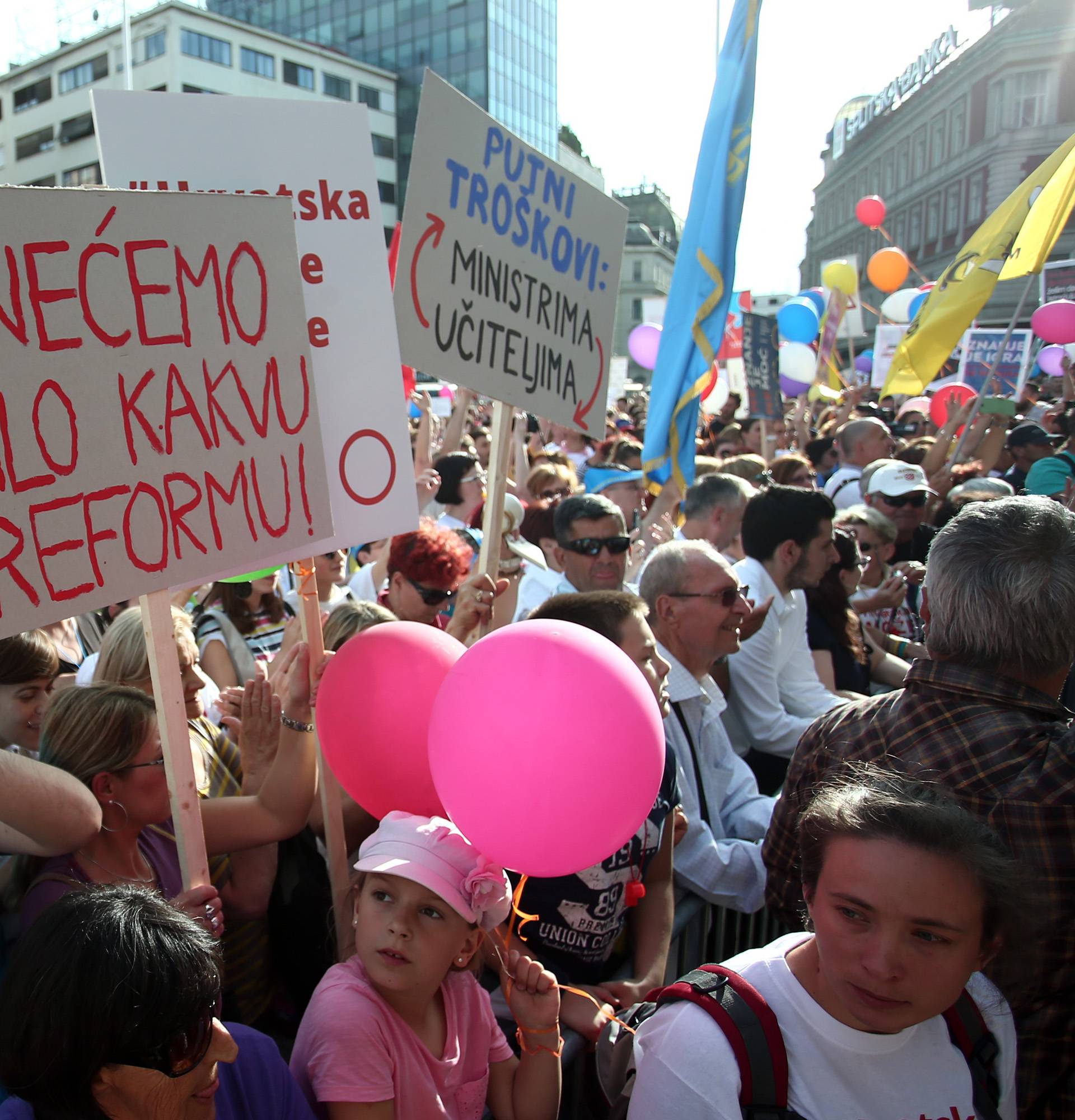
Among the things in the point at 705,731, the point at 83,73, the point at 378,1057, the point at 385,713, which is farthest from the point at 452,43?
the point at 378,1057

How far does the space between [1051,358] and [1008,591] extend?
542 inches

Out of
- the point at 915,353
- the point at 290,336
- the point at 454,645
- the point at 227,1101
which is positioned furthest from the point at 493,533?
the point at 915,353

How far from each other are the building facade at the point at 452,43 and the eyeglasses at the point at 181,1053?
59996 millimetres

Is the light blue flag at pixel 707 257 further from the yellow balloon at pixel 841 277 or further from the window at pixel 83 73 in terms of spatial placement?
the window at pixel 83 73

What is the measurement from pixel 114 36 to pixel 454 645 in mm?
55247

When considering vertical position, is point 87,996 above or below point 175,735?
below

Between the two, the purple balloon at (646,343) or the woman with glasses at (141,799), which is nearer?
the woman with glasses at (141,799)

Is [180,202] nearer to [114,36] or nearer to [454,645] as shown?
[454,645]

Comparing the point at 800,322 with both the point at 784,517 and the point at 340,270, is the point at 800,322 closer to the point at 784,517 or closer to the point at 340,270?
the point at 784,517

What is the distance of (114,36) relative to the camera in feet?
152

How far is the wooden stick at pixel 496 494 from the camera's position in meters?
2.64

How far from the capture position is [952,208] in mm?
37156

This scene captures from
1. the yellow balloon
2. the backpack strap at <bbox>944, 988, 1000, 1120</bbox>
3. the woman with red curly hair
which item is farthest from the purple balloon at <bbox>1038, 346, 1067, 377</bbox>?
the backpack strap at <bbox>944, 988, 1000, 1120</bbox>

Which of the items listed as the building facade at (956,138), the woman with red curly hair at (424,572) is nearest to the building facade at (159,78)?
the building facade at (956,138)
